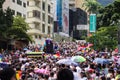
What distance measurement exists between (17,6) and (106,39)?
21010 mm

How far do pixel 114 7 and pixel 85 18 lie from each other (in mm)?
86153

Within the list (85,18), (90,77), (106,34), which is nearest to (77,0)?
(85,18)

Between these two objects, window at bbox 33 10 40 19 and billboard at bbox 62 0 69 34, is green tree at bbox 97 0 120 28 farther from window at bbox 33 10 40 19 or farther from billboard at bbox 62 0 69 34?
billboard at bbox 62 0 69 34

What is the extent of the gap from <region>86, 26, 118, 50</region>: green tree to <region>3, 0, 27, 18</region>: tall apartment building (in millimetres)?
14719

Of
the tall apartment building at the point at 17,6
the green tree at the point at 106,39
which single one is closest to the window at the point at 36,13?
the tall apartment building at the point at 17,6

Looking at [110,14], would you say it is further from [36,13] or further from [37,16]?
[37,16]

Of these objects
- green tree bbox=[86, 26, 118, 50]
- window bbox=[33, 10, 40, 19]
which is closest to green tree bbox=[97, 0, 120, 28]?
green tree bbox=[86, 26, 118, 50]

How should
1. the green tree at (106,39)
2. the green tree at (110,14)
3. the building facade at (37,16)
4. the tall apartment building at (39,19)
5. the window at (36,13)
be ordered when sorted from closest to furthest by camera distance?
the green tree at (110,14) < the green tree at (106,39) < the building facade at (37,16) < the window at (36,13) < the tall apartment building at (39,19)

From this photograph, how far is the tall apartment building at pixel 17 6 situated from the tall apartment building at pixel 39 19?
4.08 meters

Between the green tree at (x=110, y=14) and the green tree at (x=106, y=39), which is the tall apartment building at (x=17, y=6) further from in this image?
the green tree at (x=110, y=14)

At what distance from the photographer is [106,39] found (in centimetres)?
5238

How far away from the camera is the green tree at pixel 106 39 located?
51531 mm

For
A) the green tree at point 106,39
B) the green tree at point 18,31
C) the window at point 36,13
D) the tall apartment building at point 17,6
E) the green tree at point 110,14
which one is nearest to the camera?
the green tree at point 110,14

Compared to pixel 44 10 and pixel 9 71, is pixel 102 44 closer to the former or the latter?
pixel 44 10
